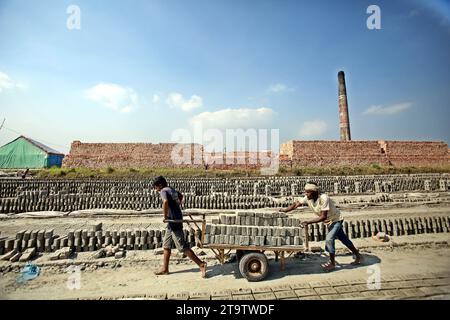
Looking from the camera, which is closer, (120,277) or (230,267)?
(120,277)

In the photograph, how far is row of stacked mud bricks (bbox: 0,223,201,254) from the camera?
5918mm

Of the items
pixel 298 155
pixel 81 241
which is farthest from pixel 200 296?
pixel 298 155

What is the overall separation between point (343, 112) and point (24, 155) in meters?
46.0

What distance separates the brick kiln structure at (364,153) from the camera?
33.5 meters

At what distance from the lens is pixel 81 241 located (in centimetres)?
602

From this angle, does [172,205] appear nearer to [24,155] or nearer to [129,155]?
[129,155]

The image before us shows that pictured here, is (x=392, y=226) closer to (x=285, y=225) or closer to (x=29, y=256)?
(x=285, y=225)

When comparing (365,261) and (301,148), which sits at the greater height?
(301,148)

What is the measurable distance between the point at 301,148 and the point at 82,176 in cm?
2622

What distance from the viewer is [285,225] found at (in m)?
4.73

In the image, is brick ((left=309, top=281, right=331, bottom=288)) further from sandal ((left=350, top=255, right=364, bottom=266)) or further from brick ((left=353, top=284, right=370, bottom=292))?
sandal ((left=350, top=255, right=364, bottom=266))

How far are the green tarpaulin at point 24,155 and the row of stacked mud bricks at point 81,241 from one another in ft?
113
